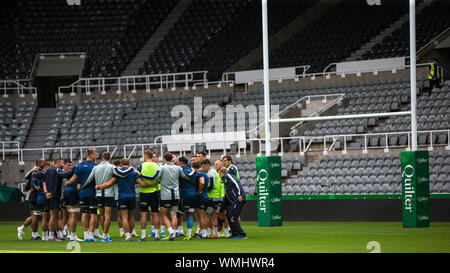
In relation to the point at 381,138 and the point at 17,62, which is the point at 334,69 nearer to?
the point at 381,138

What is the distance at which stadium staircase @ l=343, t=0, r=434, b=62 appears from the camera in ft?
109

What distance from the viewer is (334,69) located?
3372cm

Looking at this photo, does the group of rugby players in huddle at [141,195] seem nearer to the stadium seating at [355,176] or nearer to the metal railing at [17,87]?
the stadium seating at [355,176]

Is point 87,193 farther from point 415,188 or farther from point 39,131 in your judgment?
point 39,131

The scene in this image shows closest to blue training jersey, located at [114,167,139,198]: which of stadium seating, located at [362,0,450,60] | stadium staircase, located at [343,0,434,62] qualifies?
stadium seating, located at [362,0,450,60]

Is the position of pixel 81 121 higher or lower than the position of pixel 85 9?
lower

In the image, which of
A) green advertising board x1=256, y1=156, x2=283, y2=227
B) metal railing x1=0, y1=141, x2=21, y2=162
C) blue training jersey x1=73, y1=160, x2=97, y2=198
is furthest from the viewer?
metal railing x1=0, y1=141, x2=21, y2=162

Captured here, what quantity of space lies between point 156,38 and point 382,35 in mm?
10923

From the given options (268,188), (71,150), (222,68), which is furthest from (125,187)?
(222,68)

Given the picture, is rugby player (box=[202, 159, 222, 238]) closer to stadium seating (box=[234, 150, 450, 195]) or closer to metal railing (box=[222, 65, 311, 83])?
stadium seating (box=[234, 150, 450, 195])

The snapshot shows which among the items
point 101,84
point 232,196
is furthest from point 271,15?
point 232,196

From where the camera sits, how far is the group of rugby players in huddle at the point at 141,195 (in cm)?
1645

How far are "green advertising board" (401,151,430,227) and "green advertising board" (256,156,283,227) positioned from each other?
3.32 m
